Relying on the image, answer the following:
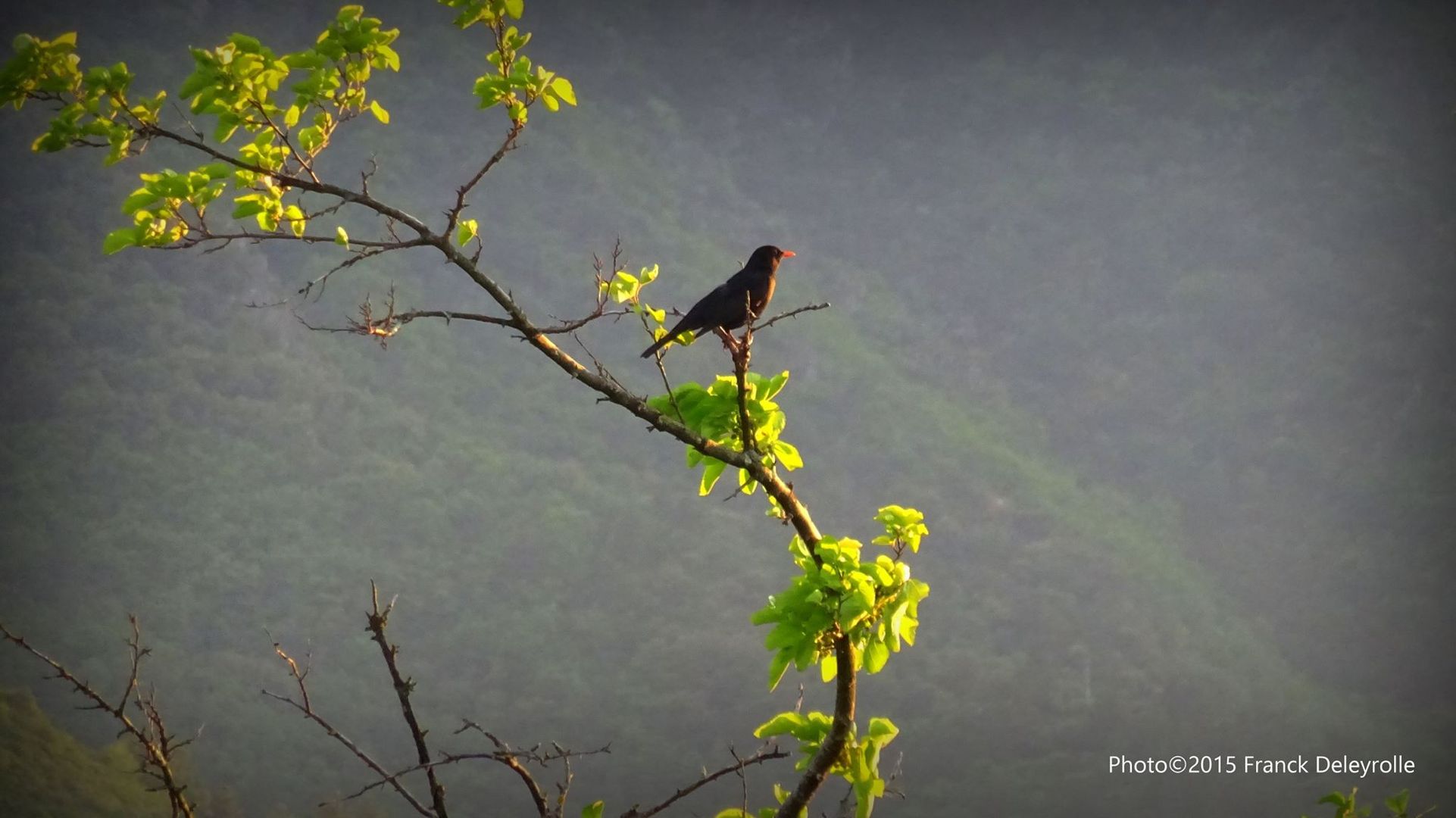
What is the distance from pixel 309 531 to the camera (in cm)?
726

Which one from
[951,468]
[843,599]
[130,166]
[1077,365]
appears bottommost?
[843,599]

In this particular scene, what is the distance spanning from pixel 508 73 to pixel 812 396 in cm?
654

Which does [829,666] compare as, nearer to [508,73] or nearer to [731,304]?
[731,304]

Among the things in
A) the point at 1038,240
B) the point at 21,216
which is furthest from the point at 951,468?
the point at 21,216

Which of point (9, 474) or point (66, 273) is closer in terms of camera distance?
point (9, 474)

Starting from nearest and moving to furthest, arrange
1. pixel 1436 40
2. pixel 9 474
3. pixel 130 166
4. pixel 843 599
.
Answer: pixel 843 599 < pixel 9 474 < pixel 130 166 < pixel 1436 40

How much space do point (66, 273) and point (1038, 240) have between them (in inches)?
309

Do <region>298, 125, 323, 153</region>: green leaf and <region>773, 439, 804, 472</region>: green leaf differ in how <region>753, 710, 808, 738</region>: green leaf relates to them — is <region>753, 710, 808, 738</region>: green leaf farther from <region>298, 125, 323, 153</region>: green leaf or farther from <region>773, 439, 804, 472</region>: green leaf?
<region>298, 125, 323, 153</region>: green leaf

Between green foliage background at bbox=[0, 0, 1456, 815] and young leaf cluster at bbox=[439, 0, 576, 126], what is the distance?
5267mm

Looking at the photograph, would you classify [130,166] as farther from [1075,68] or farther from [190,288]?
[1075,68]

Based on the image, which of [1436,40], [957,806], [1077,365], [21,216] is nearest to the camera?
[957,806]

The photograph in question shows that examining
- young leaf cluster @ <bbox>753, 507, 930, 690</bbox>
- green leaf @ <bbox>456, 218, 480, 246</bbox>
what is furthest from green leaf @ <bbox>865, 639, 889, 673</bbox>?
green leaf @ <bbox>456, 218, 480, 246</bbox>

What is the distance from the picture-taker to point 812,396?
27.1ft

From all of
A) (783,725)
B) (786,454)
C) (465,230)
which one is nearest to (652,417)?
(786,454)
